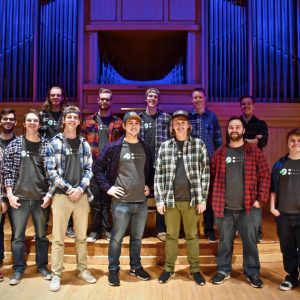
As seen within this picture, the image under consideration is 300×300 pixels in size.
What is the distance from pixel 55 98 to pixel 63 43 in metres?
1.65

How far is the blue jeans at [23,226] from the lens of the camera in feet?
10.8

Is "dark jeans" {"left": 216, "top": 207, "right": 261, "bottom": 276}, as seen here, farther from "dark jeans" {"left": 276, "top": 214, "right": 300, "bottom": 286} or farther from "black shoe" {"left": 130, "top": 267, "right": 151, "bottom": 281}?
"black shoe" {"left": 130, "top": 267, "right": 151, "bottom": 281}

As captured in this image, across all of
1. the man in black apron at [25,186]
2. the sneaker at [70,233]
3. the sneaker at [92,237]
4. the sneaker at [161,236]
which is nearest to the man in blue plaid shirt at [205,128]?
the sneaker at [161,236]

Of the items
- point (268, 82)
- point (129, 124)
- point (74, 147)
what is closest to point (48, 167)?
point (74, 147)

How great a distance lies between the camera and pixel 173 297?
3064 mm

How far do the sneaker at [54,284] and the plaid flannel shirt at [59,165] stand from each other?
2.30ft

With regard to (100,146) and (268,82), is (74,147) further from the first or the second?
(268,82)

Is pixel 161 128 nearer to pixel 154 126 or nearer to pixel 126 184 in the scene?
pixel 154 126

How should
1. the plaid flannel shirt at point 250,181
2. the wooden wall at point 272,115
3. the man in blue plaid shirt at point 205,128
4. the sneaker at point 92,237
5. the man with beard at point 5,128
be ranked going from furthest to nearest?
the wooden wall at point 272,115 < the man in blue plaid shirt at point 205,128 < the sneaker at point 92,237 < the man with beard at point 5,128 < the plaid flannel shirt at point 250,181

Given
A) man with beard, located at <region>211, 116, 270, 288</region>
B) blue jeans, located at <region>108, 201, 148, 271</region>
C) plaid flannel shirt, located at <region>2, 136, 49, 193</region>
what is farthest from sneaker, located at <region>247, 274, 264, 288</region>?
plaid flannel shirt, located at <region>2, 136, 49, 193</region>

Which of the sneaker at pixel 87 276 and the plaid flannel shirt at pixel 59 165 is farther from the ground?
the plaid flannel shirt at pixel 59 165

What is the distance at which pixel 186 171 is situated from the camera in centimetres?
331

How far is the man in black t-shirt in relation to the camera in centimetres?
318

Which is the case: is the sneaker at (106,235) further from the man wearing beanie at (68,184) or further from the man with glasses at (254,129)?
the man with glasses at (254,129)
